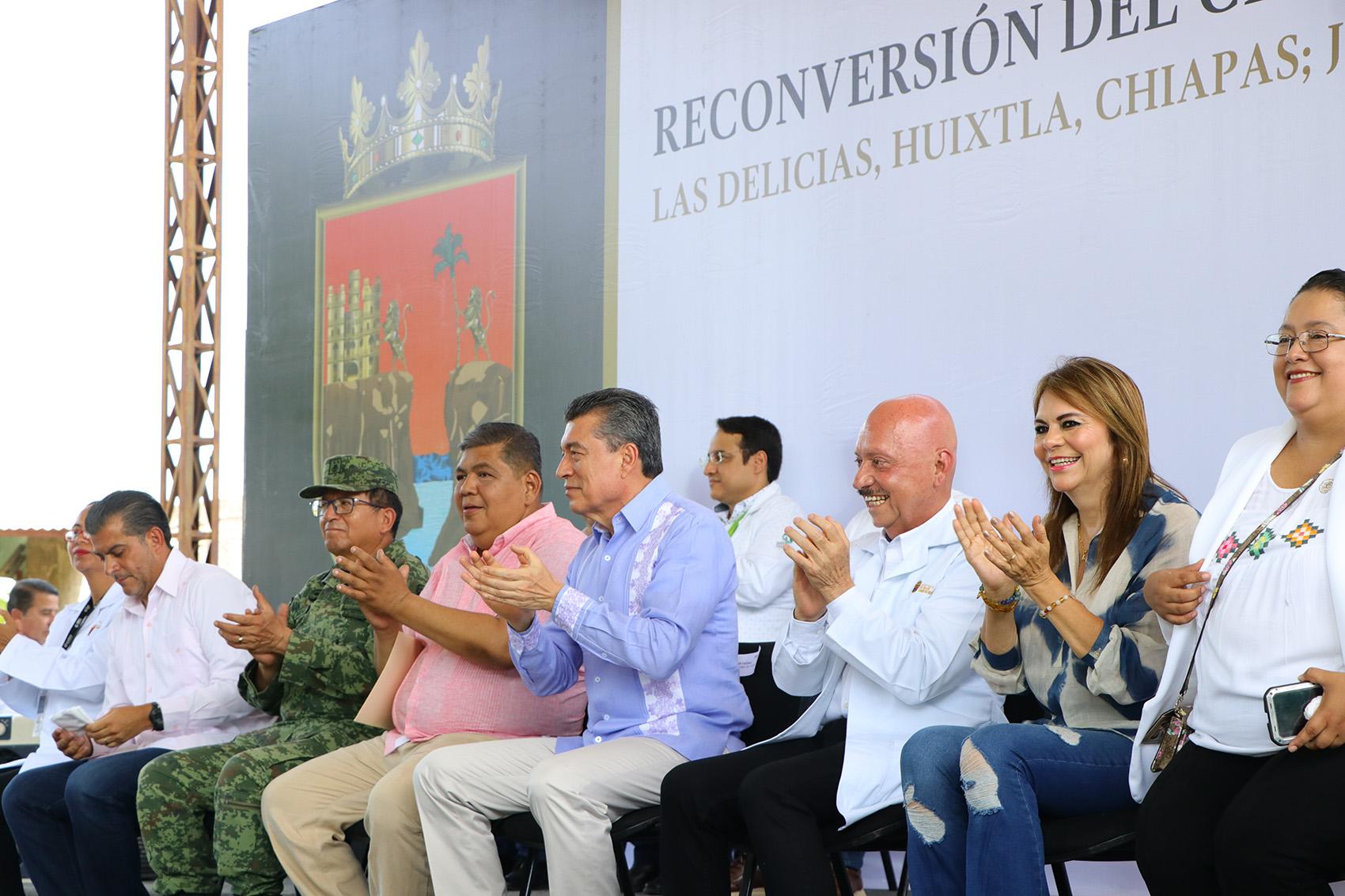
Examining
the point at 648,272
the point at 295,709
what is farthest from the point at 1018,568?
the point at 648,272

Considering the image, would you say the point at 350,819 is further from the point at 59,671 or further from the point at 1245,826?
the point at 1245,826

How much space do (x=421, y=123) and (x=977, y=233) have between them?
3298 millimetres

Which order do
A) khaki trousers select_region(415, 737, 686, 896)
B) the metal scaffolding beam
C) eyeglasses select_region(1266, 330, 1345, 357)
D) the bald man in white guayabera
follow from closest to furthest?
1. eyeglasses select_region(1266, 330, 1345, 357)
2. the bald man in white guayabera
3. khaki trousers select_region(415, 737, 686, 896)
4. the metal scaffolding beam

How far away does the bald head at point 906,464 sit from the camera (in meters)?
2.96

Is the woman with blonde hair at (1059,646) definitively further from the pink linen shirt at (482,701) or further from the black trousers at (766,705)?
the pink linen shirt at (482,701)

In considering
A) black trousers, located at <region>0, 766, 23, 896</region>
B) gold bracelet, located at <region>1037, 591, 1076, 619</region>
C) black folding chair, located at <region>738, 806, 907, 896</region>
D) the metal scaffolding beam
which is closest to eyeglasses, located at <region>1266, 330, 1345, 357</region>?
gold bracelet, located at <region>1037, 591, 1076, 619</region>

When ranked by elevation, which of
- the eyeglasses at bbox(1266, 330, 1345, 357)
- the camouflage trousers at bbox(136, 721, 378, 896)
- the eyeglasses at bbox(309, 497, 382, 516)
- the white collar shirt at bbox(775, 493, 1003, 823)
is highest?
the eyeglasses at bbox(1266, 330, 1345, 357)

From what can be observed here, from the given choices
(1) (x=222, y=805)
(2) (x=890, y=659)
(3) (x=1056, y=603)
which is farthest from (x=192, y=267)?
(3) (x=1056, y=603)

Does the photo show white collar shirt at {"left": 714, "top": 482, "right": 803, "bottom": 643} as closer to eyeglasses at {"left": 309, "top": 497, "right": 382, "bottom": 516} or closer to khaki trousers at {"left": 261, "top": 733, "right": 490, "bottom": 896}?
eyeglasses at {"left": 309, "top": 497, "right": 382, "bottom": 516}

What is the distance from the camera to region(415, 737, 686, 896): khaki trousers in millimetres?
2816

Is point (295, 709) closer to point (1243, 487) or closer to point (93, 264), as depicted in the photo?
point (1243, 487)

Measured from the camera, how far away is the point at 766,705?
11.5 ft

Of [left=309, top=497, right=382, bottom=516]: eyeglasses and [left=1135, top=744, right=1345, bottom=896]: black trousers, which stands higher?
[left=309, top=497, right=382, bottom=516]: eyeglasses

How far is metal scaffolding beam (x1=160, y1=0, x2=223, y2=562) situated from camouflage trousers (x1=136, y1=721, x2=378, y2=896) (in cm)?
368
